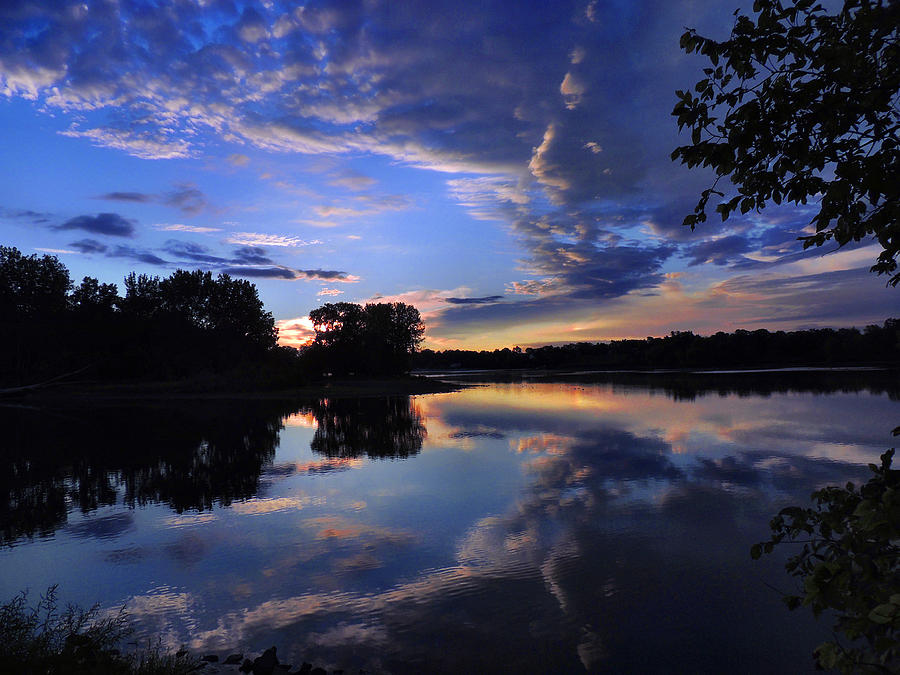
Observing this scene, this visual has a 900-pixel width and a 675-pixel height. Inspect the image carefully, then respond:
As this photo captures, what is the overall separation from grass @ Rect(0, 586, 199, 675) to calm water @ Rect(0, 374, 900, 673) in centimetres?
66

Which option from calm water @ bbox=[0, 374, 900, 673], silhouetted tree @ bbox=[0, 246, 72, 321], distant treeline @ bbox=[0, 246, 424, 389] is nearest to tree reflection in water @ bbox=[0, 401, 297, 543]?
calm water @ bbox=[0, 374, 900, 673]

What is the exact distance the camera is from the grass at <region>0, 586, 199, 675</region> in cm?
683

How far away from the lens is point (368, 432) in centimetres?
3556

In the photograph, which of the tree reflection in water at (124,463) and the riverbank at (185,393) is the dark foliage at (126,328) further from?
the tree reflection in water at (124,463)

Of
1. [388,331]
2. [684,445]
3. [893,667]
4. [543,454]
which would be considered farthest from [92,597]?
[388,331]

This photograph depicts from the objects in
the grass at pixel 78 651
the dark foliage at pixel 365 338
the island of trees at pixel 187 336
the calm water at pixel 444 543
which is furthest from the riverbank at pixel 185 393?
the grass at pixel 78 651

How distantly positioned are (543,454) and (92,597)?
1859 centimetres

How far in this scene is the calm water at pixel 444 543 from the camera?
8.66 m

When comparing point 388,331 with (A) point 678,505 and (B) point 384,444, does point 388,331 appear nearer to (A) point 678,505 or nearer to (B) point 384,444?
(B) point 384,444

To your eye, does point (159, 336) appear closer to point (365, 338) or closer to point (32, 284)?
point (32, 284)

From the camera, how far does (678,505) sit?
627 inches

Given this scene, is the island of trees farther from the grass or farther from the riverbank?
the grass

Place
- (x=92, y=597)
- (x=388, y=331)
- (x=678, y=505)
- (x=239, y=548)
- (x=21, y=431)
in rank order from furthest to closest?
(x=388, y=331)
(x=21, y=431)
(x=678, y=505)
(x=239, y=548)
(x=92, y=597)

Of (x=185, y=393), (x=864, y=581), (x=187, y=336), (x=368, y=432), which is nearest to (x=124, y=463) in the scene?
(x=368, y=432)
